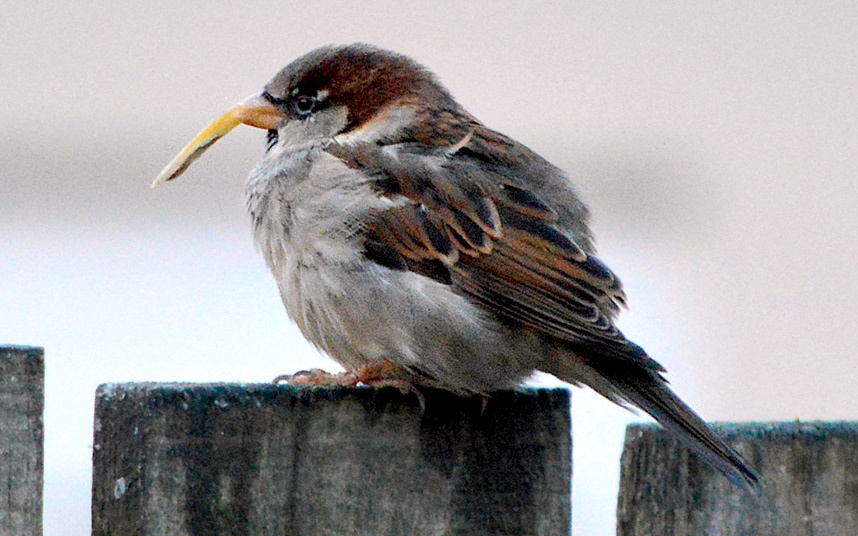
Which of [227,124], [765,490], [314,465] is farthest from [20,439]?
[227,124]

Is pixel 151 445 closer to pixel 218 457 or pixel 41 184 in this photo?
pixel 218 457

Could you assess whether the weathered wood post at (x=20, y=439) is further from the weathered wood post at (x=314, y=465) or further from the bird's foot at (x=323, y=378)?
the bird's foot at (x=323, y=378)

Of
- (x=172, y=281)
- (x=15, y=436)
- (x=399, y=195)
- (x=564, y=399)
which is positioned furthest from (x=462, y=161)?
(x=172, y=281)

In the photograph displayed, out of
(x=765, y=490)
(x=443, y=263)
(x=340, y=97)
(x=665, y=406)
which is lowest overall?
(x=765, y=490)

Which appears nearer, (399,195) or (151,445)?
(151,445)

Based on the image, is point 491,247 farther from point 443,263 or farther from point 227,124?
point 227,124

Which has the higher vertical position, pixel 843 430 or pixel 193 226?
pixel 193 226
